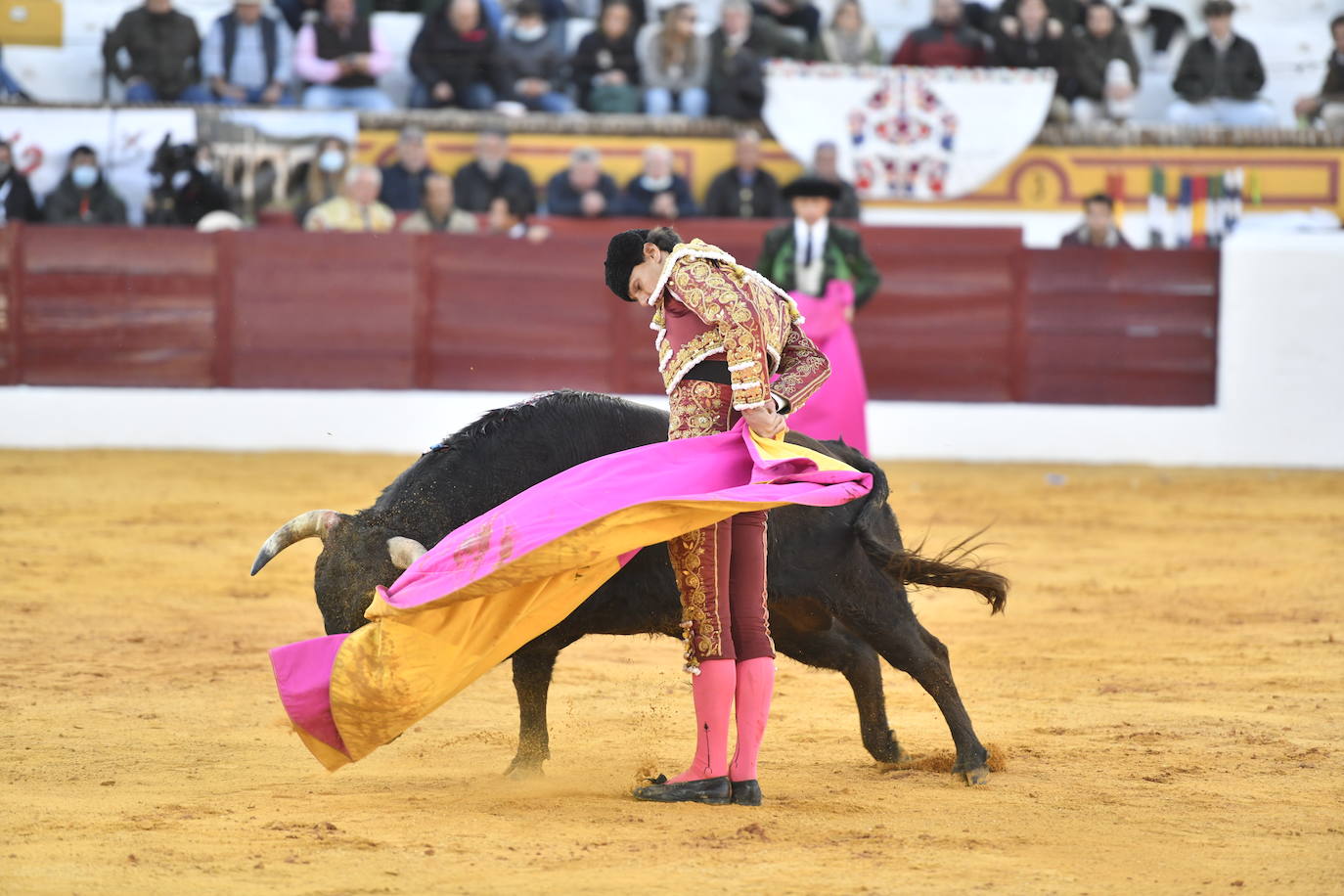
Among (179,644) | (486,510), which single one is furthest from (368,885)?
(179,644)

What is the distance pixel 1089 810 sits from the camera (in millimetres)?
3119

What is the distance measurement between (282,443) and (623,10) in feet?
10.7

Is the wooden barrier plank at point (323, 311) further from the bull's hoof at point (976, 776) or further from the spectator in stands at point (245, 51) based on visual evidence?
the bull's hoof at point (976, 776)

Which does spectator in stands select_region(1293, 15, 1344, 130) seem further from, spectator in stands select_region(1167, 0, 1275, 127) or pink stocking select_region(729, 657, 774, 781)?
pink stocking select_region(729, 657, 774, 781)

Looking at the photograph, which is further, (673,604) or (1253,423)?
(1253,423)

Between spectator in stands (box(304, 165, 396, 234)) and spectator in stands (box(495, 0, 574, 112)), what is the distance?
1.11 m

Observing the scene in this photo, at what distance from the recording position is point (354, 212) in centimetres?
971

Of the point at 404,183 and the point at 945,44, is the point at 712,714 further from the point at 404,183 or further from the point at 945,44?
the point at 945,44

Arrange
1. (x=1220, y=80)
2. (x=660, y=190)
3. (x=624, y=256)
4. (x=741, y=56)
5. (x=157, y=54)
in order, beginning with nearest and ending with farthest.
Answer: (x=624, y=256) < (x=660, y=190) < (x=157, y=54) < (x=741, y=56) < (x=1220, y=80)

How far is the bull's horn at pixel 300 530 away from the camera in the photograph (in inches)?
130

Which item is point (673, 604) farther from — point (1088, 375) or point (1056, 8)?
point (1056, 8)

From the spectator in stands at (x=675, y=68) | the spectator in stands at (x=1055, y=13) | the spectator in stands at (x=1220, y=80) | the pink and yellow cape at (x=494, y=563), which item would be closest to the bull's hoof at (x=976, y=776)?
the pink and yellow cape at (x=494, y=563)

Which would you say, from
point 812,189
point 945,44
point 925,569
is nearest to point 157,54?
point 945,44

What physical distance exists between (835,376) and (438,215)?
3.82 metres
